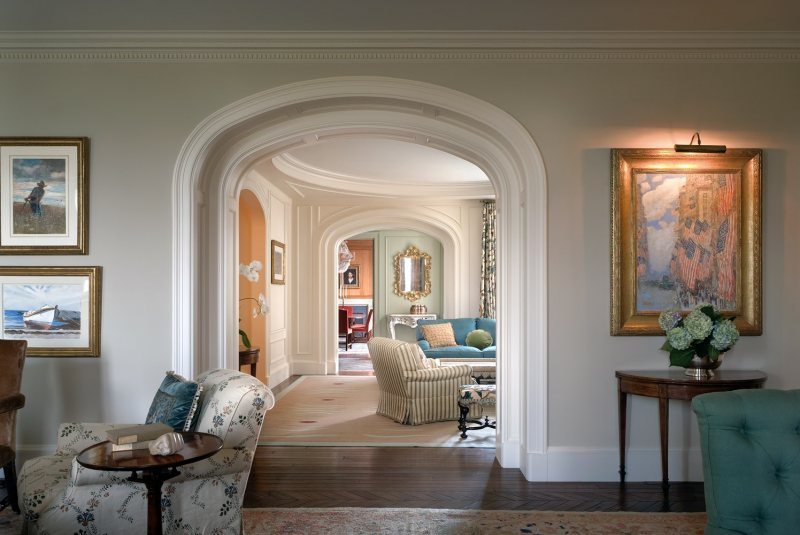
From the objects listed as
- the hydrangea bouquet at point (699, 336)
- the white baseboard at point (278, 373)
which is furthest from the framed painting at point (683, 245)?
the white baseboard at point (278, 373)

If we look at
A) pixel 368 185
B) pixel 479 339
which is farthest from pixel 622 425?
pixel 368 185

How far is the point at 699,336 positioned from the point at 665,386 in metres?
0.38

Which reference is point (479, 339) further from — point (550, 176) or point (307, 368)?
point (550, 176)

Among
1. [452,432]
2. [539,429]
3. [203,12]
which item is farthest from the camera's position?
[452,432]

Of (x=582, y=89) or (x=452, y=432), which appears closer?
(x=582, y=89)

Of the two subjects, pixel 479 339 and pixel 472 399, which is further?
pixel 479 339

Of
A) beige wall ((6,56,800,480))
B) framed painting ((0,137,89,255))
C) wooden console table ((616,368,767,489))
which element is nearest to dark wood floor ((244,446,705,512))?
wooden console table ((616,368,767,489))

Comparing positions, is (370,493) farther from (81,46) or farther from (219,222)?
(81,46)

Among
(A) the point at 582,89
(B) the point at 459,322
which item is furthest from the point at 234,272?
(B) the point at 459,322

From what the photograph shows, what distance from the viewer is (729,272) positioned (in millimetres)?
4426

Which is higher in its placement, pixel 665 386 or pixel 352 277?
pixel 352 277

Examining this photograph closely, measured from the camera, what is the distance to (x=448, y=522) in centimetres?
360

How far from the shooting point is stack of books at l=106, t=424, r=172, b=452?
8.68 feet

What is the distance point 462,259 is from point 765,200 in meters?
6.70
